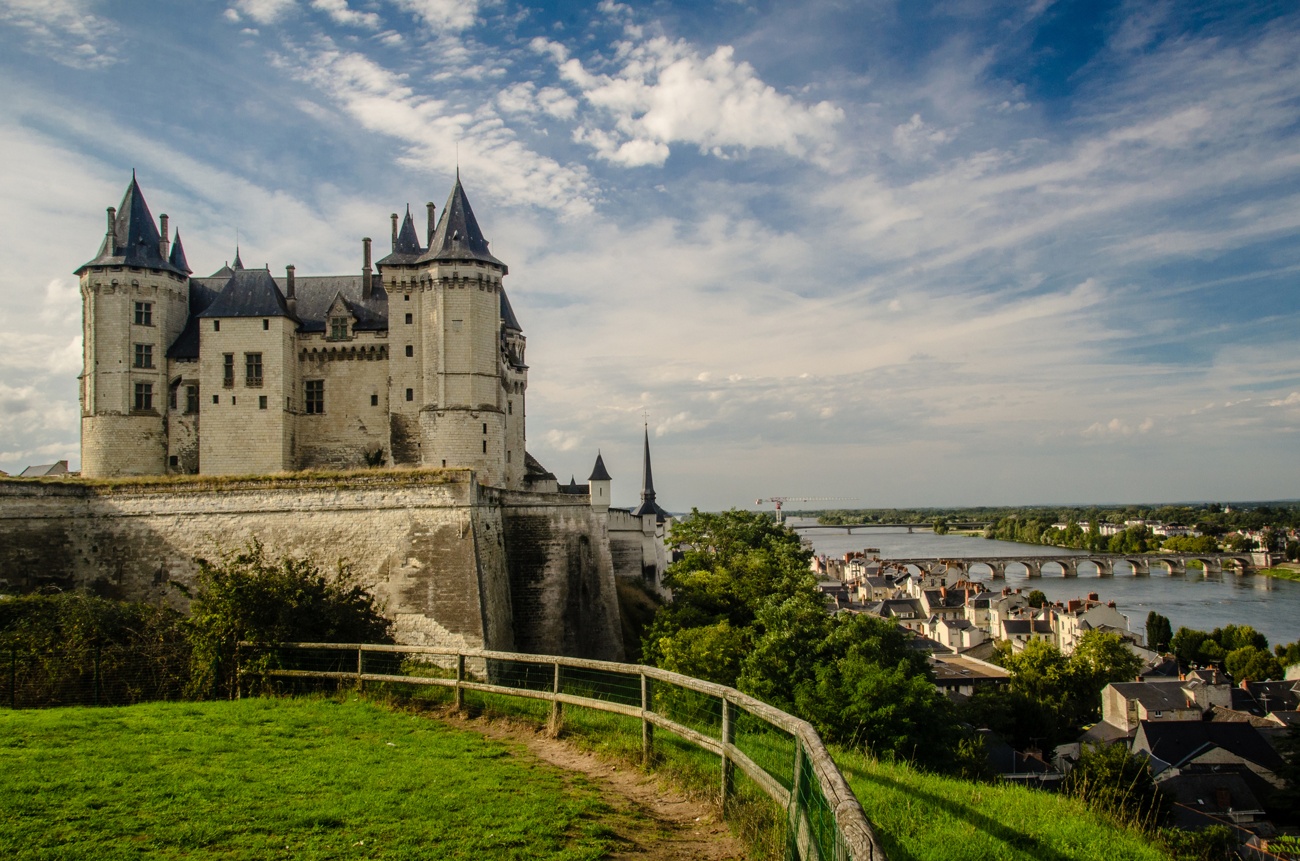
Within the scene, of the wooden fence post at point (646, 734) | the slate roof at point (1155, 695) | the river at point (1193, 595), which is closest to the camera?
the wooden fence post at point (646, 734)

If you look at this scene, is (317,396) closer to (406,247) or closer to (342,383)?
(342,383)

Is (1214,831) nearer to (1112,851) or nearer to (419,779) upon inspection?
(1112,851)

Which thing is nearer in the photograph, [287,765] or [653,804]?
[653,804]

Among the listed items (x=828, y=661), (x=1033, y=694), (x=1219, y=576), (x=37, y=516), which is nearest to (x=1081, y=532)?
(x=1219, y=576)

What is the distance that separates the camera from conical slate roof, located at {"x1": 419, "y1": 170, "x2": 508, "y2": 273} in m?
29.5

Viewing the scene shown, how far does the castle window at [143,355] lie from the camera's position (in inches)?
1192

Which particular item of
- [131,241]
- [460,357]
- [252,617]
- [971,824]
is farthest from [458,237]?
[971,824]

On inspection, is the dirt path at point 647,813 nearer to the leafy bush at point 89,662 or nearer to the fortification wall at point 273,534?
the leafy bush at point 89,662

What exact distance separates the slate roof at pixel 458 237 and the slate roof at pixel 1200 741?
98.4 feet

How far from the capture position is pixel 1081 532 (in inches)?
5714

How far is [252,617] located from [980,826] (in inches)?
390

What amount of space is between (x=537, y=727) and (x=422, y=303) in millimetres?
23268

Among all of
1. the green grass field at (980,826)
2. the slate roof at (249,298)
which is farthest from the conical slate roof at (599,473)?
the green grass field at (980,826)

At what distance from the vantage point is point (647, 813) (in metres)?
6.23
